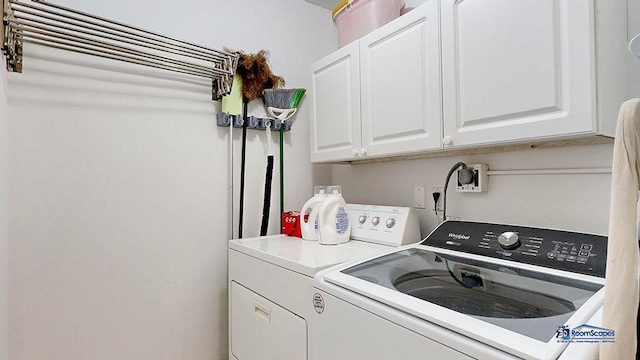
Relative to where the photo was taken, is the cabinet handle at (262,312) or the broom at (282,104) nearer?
the cabinet handle at (262,312)

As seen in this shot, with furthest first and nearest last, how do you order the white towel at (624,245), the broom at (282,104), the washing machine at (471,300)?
the broom at (282,104), the washing machine at (471,300), the white towel at (624,245)

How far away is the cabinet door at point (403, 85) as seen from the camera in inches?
53.2

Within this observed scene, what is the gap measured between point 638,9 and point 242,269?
188cm

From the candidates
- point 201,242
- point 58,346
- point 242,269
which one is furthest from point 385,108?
point 58,346

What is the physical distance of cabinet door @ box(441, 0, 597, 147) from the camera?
3.21ft

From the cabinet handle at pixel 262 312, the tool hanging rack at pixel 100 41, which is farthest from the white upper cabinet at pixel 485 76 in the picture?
the cabinet handle at pixel 262 312

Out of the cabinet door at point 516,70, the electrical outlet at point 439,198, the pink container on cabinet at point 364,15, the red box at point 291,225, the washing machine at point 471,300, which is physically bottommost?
the washing machine at point 471,300

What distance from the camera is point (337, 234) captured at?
5.54 ft

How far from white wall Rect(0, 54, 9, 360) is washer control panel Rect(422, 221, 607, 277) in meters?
1.68

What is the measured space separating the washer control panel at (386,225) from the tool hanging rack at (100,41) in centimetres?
100

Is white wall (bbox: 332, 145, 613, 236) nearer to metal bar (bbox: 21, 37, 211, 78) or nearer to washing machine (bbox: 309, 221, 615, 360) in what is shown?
washing machine (bbox: 309, 221, 615, 360)

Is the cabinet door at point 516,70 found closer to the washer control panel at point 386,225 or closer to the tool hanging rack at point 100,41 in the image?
the washer control panel at point 386,225

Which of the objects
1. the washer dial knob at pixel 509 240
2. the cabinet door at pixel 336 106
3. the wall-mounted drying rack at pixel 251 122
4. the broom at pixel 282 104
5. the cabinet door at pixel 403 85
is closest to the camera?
the washer dial knob at pixel 509 240

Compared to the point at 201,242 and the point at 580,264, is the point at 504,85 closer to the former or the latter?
the point at 580,264
